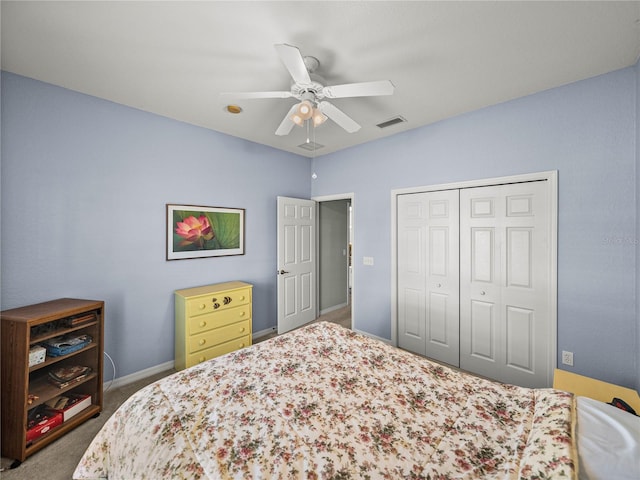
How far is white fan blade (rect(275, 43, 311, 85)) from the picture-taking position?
137 centimetres

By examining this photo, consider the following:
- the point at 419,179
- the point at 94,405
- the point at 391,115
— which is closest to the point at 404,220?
the point at 419,179

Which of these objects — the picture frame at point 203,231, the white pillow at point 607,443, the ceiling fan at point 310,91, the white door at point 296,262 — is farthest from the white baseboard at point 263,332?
the white pillow at point 607,443

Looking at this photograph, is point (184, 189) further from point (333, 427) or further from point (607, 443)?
point (607, 443)

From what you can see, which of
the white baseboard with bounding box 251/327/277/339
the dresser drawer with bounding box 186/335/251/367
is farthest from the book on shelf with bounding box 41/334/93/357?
the white baseboard with bounding box 251/327/277/339

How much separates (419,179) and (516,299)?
5.19ft

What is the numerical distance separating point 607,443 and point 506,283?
1827 millimetres

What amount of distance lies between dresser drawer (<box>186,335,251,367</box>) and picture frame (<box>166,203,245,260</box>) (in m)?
1.03

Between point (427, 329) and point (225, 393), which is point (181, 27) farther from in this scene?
point (427, 329)

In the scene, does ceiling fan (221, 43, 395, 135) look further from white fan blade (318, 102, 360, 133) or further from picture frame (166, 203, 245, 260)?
picture frame (166, 203, 245, 260)

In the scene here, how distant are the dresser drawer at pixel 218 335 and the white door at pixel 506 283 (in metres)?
2.43

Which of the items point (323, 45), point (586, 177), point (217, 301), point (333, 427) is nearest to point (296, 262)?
point (217, 301)

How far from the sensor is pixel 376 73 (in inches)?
80.4

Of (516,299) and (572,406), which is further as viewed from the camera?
(516,299)

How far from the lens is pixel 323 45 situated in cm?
173
